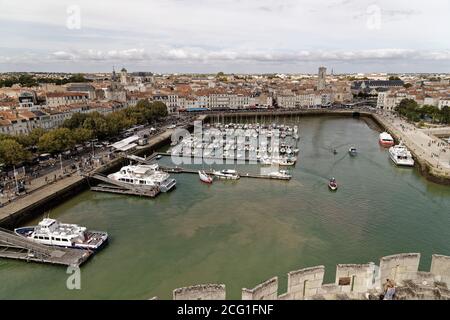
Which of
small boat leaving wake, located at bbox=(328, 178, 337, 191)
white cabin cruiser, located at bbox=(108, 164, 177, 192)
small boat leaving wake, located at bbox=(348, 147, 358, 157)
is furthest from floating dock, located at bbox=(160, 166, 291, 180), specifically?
small boat leaving wake, located at bbox=(348, 147, 358, 157)

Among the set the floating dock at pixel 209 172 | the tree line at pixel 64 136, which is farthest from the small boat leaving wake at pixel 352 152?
the tree line at pixel 64 136

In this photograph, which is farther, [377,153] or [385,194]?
[377,153]

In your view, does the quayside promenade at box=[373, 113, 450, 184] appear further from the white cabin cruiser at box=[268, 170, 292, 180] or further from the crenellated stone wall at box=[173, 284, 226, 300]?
the crenellated stone wall at box=[173, 284, 226, 300]

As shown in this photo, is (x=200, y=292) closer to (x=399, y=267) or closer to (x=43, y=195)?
(x=399, y=267)

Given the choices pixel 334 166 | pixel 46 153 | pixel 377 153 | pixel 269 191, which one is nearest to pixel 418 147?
pixel 377 153

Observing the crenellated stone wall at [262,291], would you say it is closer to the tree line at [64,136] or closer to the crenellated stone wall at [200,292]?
the crenellated stone wall at [200,292]

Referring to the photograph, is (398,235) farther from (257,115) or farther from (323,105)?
(323,105)
